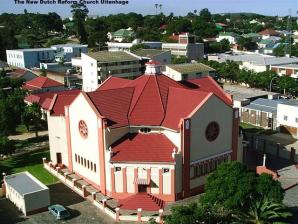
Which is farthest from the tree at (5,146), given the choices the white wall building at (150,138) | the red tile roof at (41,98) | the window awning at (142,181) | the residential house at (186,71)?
the residential house at (186,71)

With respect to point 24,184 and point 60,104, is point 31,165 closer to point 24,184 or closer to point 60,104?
point 60,104

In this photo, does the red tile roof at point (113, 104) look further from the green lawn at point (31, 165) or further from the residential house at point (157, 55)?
the residential house at point (157, 55)

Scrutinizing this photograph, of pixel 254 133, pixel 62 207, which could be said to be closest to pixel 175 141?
pixel 62 207

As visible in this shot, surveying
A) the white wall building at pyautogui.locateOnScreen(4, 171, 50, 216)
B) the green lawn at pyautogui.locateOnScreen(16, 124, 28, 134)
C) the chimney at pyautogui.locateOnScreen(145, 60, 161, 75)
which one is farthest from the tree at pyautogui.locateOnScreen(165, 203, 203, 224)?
the green lawn at pyautogui.locateOnScreen(16, 124, 28, 134)

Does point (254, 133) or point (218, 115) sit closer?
point (218, 115)

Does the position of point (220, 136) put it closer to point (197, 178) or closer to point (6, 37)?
point (197, 178)
